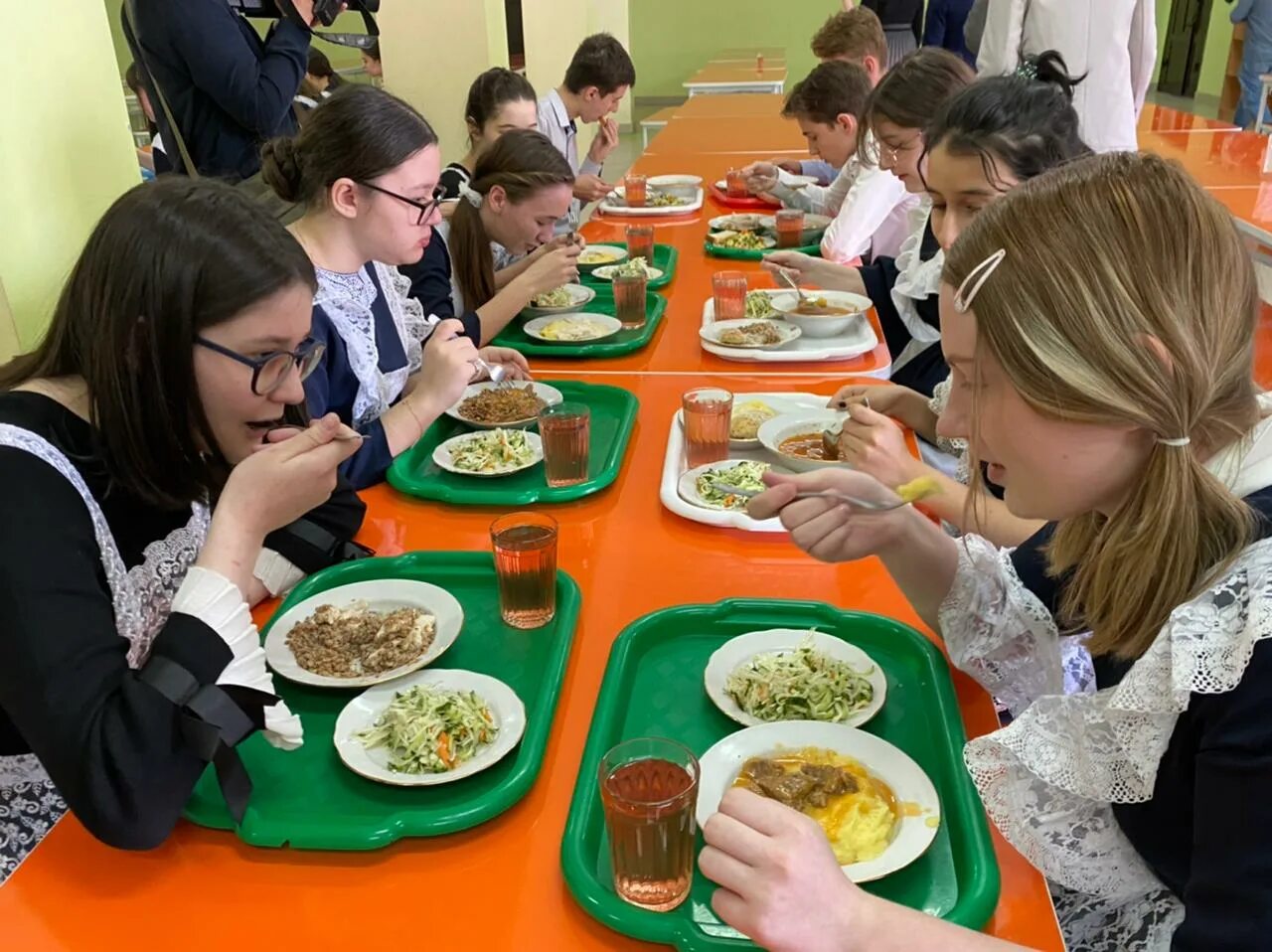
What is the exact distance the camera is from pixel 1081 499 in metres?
0.93

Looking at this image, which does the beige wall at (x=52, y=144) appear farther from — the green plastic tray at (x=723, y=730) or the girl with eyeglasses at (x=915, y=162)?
the girl with eyeglasses at (x=915, y=162)

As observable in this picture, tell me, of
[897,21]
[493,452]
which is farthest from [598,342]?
[897,21]

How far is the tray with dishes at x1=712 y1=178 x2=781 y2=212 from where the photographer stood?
383 centimetres

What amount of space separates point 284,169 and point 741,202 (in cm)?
228

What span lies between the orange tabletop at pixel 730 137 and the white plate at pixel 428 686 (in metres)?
4.15

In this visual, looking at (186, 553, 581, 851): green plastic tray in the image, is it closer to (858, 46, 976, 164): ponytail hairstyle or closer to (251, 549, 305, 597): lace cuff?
(251, 549, 305, 597): lace cuff

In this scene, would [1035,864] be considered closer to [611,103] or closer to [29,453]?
[29,453]

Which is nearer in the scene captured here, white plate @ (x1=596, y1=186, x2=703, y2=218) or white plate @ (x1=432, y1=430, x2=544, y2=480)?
white plate @ (x1=432, y1=430, x2=544, y2=480)

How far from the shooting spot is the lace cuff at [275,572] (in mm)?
1347

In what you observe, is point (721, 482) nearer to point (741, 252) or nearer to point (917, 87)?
point (917, 87)

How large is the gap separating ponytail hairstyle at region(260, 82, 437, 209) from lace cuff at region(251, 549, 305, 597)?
884 millimetres

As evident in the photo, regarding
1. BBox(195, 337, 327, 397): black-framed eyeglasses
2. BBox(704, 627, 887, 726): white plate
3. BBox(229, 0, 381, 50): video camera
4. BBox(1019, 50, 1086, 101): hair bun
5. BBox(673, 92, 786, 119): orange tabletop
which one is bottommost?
BBox(704, 627, 887, 726): white plate

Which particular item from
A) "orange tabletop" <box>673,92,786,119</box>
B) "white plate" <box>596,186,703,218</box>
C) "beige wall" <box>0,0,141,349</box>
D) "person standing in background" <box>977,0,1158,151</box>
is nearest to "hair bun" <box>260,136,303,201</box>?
"beige wall" <box>0,0,141,349</box>

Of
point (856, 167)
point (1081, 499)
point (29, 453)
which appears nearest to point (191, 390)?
point (29, 453)
